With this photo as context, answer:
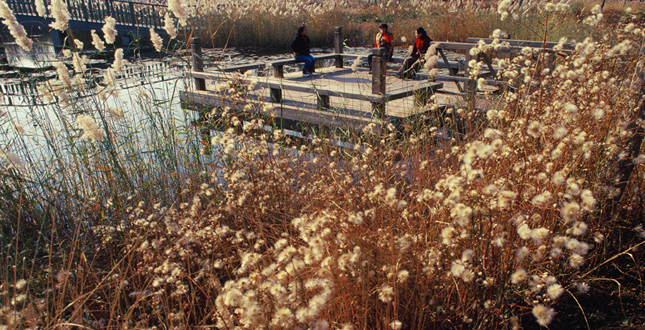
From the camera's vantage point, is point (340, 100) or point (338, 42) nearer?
point (340, 100)

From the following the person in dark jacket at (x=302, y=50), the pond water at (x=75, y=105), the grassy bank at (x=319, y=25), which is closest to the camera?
the pond water at (x=75, y=105)

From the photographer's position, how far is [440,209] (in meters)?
1.75

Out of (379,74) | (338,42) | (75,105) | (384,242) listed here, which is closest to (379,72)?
(379,74)

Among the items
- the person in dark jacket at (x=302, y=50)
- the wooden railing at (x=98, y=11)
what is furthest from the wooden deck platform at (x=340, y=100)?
the wooden railing at (x=98, y=11)

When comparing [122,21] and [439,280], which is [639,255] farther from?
[122,21]

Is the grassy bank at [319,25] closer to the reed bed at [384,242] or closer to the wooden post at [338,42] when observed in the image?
the wooden post at [338,42]

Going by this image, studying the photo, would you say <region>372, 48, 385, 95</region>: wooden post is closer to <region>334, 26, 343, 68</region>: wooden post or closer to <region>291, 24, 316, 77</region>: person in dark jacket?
<region>291, 24, 316, 77</region>: person in dark jacket

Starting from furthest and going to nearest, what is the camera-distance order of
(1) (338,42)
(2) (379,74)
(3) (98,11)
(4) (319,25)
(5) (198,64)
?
(3) (98,11) < (4) (319,25) < (1) (338,42) < (5) (198,64) < (2) (379,74)

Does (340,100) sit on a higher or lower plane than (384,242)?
lower

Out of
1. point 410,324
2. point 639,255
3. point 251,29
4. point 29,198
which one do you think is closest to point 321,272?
point 410,324

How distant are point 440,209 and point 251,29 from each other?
1375 centimetres

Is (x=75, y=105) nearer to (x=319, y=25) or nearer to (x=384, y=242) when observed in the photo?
(x=384, y=242)

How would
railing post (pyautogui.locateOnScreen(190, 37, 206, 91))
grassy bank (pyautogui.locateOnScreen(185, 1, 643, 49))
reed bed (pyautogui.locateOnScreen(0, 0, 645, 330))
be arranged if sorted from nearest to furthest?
1. reed bed (pyautogui.locateOnScreen(0, 0, 645, 330))
2. railing post (pyautogui.locateOnScreen(190, 37, 206, 91))
3. grassy bank (pyautogui.locateOnScreen(185, 1, 643, 49))

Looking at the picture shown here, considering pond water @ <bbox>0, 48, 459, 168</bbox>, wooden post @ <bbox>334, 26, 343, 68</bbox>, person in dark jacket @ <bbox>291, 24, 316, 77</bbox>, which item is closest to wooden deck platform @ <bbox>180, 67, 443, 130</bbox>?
pond water @ <bbox>0, 48, 459, 168</bbox>
